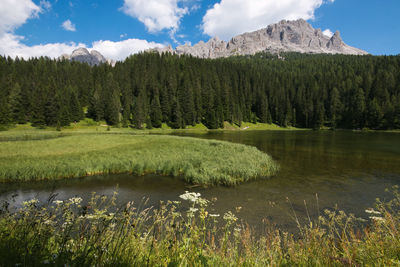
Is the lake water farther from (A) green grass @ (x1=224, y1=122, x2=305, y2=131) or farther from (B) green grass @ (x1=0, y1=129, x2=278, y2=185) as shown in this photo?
(A) green grass @ (x1=224, y1=122, x2=305, y2=131)

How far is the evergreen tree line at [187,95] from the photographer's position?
264ft

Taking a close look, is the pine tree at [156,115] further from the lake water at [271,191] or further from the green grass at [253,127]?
the lake water at [271,191]

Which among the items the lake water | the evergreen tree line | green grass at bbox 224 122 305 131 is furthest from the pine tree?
the lake water

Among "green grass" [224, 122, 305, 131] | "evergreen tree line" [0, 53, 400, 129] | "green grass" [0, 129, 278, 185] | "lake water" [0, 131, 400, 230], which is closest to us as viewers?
"lake water" [0, 131, 400, 230]

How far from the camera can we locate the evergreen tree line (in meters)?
80.4

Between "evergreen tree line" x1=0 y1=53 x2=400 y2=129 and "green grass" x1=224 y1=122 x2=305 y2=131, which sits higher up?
"evergreen tree line" x1=0 y1=53 x2=400 y2=129

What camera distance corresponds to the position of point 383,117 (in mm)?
94562

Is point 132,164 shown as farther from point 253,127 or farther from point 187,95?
point 253,127

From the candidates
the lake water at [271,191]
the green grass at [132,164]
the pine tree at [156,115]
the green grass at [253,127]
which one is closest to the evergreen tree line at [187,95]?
the pine tree at [156,115]

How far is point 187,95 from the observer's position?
3925 inches

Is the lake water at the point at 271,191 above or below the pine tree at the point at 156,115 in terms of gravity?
below

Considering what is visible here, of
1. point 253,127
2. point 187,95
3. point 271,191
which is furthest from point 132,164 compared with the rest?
point 253,127

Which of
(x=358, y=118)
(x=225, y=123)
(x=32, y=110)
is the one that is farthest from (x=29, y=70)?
(x=358, y=118)

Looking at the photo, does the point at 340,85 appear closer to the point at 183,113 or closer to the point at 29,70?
the point at 183,113
